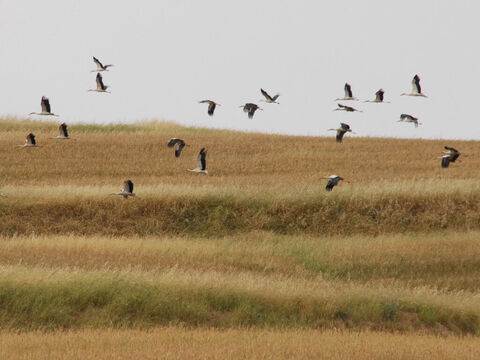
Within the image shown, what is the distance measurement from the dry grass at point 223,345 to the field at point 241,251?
0.06 meters

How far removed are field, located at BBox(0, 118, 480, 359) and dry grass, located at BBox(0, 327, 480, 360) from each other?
2.2 inches

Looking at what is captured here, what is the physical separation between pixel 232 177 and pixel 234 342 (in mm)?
20391

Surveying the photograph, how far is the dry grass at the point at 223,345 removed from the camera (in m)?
12.8

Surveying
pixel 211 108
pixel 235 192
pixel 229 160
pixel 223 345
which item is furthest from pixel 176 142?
pixel 223 345

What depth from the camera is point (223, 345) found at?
44.7ft

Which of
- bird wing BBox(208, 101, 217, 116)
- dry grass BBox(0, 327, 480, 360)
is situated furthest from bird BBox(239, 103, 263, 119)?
dry grass BBox(0, 327, 480, 360)

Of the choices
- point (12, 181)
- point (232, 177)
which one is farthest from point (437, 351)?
point (12, 181)

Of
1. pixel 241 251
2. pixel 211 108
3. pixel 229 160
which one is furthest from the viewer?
pixel 229 160

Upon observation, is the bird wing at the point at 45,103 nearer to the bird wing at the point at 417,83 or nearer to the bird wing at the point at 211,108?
the bird wing at the point at 211,108

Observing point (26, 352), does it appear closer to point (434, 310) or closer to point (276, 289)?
point (276, 289)

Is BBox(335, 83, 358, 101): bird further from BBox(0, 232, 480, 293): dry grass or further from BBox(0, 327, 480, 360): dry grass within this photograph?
BBox(0, 327, 480, 360): dry grass

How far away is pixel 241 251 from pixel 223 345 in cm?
918

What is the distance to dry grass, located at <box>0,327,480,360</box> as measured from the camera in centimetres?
1277

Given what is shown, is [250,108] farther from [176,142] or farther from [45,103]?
[45,103]
